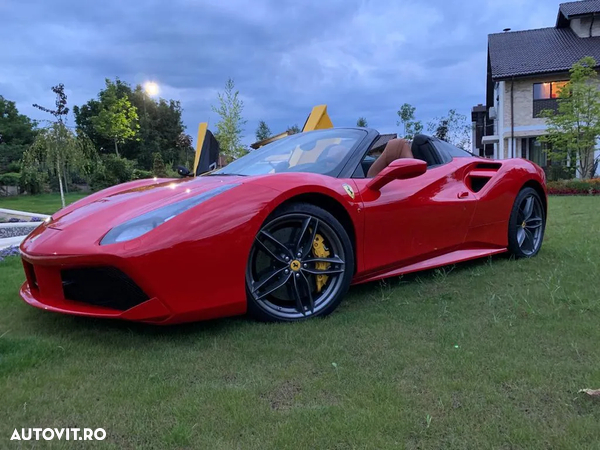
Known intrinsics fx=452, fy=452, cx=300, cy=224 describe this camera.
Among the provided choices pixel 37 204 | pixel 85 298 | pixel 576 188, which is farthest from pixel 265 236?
pixel 37 204

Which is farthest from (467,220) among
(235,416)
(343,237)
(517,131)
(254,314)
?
(517,131)

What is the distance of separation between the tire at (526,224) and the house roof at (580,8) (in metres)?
22.7

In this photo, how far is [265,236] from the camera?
7.27ft

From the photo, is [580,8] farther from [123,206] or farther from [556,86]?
[123,206]

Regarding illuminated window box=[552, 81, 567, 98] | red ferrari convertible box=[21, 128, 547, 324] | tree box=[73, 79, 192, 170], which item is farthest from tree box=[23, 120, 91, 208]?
tree box=[73, 79, 192, 170]

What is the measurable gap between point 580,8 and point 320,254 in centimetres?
2557

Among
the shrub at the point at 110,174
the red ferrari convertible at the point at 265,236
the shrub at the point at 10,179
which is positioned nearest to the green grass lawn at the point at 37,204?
the shrub at the point at 10,179

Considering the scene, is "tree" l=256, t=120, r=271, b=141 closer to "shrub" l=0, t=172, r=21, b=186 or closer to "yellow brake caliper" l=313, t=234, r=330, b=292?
"shrub" l=0, t=172, r=21, b=186

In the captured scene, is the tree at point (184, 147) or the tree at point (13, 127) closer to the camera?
the tree at point (13, 127)

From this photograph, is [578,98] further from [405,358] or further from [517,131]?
[405,358]

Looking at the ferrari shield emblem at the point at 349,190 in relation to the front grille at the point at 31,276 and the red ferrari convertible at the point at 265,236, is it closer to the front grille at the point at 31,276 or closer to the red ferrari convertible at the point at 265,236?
the red ferrari convertible at the point at 265,236

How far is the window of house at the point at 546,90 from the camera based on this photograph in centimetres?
2062

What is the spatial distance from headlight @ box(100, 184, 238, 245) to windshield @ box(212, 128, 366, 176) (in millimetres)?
761

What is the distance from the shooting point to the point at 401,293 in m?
2.84
